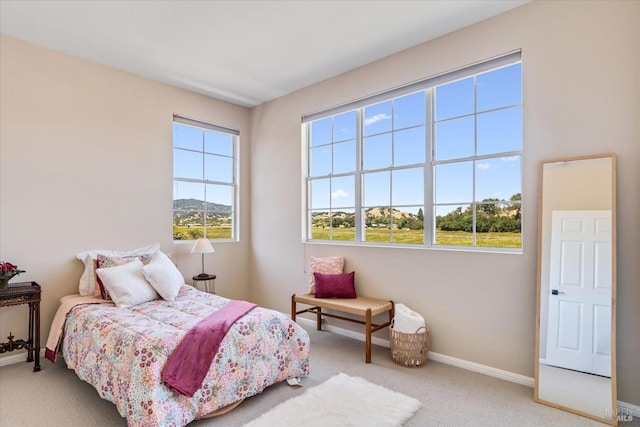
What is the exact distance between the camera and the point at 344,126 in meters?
4.13

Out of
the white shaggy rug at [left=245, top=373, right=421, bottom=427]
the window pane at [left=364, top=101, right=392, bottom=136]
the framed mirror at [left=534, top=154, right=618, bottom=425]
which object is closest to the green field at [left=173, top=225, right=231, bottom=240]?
the window pane at [left=364, top=101, right=392, bottom=136]

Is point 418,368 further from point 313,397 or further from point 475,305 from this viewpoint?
point 313,397

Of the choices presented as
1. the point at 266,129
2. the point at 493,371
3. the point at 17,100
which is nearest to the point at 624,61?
the point at 493,371

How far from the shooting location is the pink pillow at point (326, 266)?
3.90m

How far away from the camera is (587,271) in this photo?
A: 239 cm

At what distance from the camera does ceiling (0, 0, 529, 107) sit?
2.74 m

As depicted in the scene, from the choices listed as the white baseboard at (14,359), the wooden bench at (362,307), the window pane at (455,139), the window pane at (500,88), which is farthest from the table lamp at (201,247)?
the window pane at (500,88)

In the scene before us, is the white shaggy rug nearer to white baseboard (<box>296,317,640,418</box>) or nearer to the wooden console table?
white baseboard (<box>296,317,640,418</box>)

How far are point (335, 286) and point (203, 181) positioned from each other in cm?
229

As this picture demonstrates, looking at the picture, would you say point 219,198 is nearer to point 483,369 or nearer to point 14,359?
point 14,359

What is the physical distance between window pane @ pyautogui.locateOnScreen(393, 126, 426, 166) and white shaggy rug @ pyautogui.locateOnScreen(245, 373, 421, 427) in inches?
83.2

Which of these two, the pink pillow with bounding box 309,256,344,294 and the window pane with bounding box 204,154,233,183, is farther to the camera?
the window pane with bounding box 204,154,233,183

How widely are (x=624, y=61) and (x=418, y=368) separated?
9.03ft

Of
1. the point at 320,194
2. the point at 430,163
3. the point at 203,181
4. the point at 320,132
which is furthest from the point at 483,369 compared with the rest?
the point at 203,181
